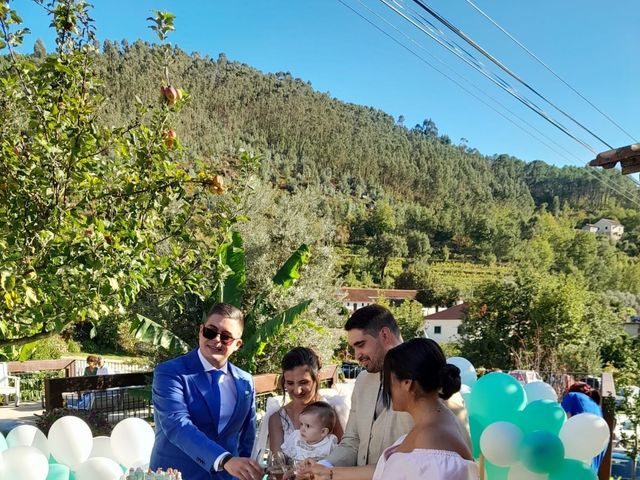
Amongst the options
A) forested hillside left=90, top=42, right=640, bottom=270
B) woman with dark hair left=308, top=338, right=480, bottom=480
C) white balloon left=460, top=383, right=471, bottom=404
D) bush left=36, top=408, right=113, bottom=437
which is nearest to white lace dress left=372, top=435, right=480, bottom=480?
woman with dark hair left=308, top=338, right=480, bottom=480

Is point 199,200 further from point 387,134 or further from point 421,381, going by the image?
point 387,134

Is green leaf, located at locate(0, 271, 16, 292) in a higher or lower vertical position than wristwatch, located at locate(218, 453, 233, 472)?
higher

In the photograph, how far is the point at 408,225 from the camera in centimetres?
9606

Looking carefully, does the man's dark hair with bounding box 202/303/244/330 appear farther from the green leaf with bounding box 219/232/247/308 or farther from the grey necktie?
the green leaf with bounding box 219/232/247/308

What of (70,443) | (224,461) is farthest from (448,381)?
(70,443)

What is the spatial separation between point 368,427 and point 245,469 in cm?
56

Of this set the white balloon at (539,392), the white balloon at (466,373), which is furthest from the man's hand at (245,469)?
the white balloon at (539,392)

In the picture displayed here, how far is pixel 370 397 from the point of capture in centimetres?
248

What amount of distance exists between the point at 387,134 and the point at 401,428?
16026cm

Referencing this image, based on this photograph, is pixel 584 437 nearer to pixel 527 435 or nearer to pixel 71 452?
pixel 527 435

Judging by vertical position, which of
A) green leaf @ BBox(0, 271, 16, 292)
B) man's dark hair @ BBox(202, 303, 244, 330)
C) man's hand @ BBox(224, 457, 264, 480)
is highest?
green leaf @ BBox(0, 271, 16, 292)

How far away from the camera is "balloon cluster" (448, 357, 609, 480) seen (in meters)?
2.81

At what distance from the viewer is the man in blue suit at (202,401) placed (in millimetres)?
2457

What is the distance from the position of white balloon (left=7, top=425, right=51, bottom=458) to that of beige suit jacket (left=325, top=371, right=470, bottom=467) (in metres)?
1.77
